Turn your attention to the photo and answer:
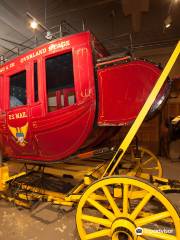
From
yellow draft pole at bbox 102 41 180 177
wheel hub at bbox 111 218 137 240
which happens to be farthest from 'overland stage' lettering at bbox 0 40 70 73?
wheel hub at bbox 111 218 137 240

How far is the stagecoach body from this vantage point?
1.82 metres

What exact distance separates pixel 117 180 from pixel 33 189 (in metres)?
1.51

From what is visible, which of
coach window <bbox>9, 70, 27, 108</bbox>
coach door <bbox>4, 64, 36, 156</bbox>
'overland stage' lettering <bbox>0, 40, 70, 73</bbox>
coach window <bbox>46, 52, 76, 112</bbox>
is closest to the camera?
'overland stage' lettering <bbox>0, 40, 70, 73</bbox>

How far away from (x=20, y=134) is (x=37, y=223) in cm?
112

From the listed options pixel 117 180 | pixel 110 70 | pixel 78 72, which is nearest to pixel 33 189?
pixel 117 180

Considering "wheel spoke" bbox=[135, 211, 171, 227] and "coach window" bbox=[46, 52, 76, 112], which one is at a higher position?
"coach window" bbox=[46, 52, 76, 112]

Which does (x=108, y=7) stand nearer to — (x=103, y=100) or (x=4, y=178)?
(x=103, y=100)

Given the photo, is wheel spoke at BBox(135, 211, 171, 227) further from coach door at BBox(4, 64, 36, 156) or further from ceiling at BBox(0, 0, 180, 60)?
ceiling at BBox(0, 0, 180, 60)

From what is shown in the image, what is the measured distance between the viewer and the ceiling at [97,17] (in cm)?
417

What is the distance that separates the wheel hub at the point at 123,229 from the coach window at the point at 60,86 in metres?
1.94

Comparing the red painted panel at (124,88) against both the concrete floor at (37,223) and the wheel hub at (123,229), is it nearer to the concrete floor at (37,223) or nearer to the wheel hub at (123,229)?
the wheel hub at (123,229)

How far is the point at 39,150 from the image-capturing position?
2.45 m

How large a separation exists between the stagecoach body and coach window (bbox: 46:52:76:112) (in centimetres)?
8

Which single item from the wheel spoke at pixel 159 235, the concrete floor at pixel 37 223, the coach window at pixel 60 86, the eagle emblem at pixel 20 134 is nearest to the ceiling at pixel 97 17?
the coach window at pixel 60 86
